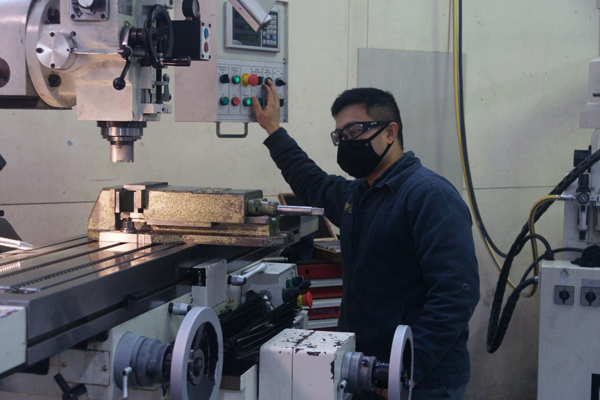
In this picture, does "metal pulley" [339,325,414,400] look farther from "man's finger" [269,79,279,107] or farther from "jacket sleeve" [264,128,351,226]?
"man's finger" [269,79,279,107]

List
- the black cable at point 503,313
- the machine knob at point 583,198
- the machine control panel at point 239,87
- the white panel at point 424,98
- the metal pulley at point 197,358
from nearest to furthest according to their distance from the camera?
the metal pulley at point 197,358
the machine control panel at point 239,87
the machine knob at point 583,198
the black cable at point 503,313
the white panel at point 424,98

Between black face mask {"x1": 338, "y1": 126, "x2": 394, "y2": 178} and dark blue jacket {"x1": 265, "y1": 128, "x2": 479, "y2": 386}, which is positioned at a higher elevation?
black face mask {"x1": 338, "y1": 126, "x2": 394, "y2": 178}

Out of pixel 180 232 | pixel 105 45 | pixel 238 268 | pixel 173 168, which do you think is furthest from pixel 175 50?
pixel 173 168

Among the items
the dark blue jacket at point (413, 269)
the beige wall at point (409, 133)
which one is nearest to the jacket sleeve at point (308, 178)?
the dark blue jacket at point (413, 269)

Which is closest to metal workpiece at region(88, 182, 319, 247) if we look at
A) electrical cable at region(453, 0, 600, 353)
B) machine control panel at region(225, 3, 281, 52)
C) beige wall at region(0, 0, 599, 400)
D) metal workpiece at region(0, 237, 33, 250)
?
metal workpiece at region(0, 237, 33, 250)

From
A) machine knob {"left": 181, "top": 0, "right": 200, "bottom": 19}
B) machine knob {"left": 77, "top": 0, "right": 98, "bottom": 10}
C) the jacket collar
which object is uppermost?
machine knob {"left": 181, "top": 0, "right": 200, "bottom": 19}

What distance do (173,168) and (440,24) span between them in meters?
1.41

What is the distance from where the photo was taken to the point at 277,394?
1.23 m

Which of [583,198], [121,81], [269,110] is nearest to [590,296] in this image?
[583,198]

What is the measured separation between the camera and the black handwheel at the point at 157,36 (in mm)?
1277

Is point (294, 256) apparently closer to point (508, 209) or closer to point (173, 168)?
point (173, 168)

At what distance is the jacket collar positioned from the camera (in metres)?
1.82

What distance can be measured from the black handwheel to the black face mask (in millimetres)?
650

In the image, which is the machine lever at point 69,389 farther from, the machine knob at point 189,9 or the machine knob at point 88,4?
the machine knob at point 189,9
